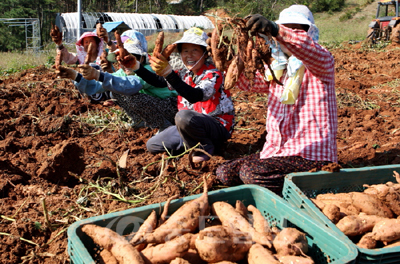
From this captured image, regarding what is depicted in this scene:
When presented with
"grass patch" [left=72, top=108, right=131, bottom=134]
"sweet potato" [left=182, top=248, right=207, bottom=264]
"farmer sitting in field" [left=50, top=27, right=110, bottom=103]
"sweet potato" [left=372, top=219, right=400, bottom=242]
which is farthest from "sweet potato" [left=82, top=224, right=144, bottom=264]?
"farmer sitting in field" [left=50, top=27, right=110, bottom=103]

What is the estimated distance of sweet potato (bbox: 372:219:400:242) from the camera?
1.74 metres

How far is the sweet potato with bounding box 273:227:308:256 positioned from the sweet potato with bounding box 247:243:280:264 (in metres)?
0.05

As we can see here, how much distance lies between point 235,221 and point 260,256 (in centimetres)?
26

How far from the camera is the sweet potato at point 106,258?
5.04 feet

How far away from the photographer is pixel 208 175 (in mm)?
2621

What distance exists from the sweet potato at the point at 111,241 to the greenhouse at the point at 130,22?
1528 cm

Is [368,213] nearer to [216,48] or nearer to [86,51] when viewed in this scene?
[216,48]

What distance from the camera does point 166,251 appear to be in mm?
1550

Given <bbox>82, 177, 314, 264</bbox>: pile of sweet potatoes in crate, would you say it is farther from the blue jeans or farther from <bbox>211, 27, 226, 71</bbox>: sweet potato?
the blue jeans

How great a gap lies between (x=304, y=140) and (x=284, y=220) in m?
0.75

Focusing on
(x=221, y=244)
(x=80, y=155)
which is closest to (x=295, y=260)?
(x=221, y=244)

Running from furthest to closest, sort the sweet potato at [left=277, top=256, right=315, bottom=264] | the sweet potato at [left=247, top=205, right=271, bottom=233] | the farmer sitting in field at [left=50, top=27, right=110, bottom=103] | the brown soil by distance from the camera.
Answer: the farmer sitting in field at [left=50, top=27, right=110, bottom=103]
the brown soil
the sweet potato at [left=247, top=205, right=271, bottom=233]
the sweet potato at [left=277, top=256, right=315, bottom=264]

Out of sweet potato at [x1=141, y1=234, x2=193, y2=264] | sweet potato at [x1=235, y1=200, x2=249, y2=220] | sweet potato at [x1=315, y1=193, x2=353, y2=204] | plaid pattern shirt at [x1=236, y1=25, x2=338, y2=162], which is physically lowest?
sweet potato at [x1=141, y1=234, x2=193, y2=264]

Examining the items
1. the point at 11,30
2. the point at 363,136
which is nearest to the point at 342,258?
Answer: the point at 363,136
